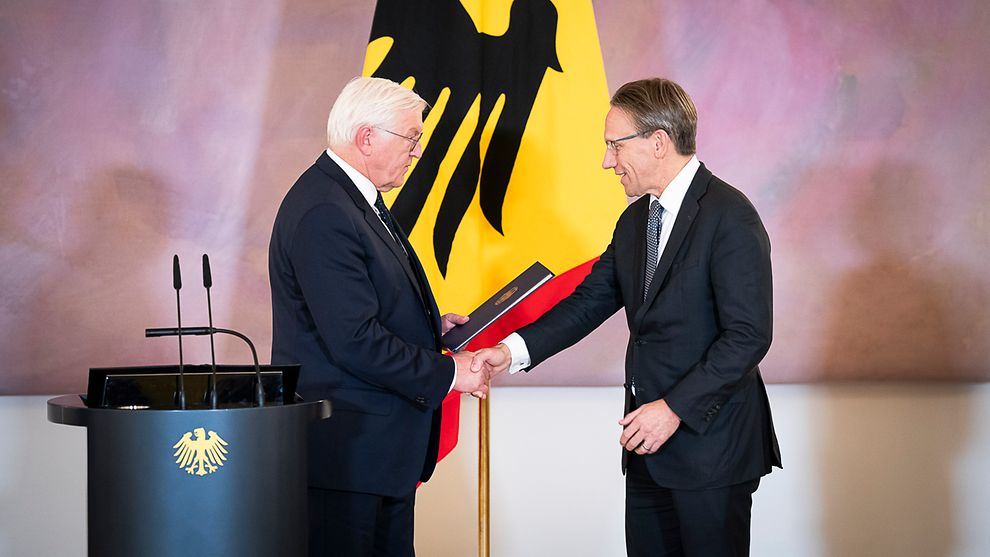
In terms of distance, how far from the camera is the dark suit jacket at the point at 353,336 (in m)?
2.06

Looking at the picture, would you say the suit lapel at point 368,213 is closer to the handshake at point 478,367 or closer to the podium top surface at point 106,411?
the handshake at point 478,367

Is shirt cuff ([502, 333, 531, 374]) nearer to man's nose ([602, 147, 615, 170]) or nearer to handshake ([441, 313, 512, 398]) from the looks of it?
handshake ([441, 313, 512, 398])

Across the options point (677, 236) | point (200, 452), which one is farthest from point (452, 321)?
point (200, 452)

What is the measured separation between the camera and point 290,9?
10.9ft

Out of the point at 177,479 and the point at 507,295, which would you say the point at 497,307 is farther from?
the point at 177,479

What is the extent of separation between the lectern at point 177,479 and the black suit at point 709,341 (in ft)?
3.09

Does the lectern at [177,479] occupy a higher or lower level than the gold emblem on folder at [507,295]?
lower

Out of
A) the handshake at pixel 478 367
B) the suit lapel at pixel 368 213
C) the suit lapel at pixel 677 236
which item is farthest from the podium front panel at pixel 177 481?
the suit lapel at pixel 677 236

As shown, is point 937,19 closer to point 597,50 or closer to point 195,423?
point 597,50

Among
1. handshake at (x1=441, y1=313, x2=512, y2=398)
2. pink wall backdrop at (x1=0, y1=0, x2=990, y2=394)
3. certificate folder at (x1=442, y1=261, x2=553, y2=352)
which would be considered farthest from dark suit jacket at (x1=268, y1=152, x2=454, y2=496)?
pink wall backdrop at (x1=0, y1=0, x2=990, y2=394)

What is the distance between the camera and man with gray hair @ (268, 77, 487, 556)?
2.07 m

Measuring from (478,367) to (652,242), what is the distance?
1.71 feet

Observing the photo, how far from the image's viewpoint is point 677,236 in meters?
2.23

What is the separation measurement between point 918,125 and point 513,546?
6.79 feet
